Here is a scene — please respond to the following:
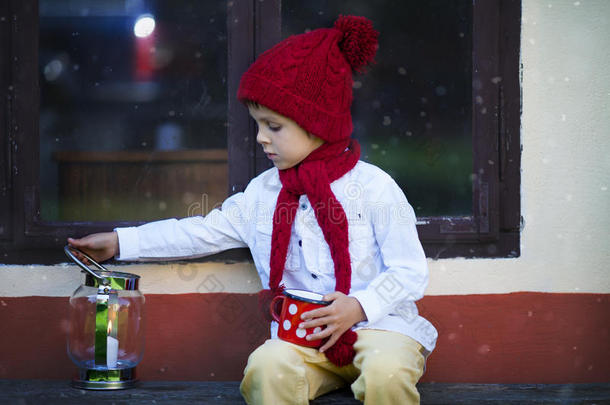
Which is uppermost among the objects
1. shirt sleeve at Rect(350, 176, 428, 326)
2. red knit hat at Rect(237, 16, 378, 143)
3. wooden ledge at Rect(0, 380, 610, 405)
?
red knit hat at Rect(237, 16, 378, 143)

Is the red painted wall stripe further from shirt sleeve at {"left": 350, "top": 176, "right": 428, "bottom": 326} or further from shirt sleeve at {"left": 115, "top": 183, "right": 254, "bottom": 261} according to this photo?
shirt sleeve at {"left": 350, "top": 176, "right": 428, "bottom": 326}

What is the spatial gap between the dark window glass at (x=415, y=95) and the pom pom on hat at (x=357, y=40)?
0.48 m

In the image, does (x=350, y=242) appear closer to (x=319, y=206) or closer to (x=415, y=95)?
(x=319, y=206)

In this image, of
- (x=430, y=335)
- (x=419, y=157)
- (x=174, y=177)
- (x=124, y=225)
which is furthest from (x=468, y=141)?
(x=124, y=225)

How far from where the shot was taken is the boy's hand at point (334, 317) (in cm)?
228

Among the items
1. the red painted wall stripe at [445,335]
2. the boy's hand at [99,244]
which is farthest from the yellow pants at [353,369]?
the boy's hand at [99,244]

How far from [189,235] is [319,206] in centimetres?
52

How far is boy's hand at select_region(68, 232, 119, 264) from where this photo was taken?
2.67 m

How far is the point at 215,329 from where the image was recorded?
112 inches

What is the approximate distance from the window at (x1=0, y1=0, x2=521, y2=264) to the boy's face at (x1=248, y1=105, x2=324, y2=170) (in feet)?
1.28

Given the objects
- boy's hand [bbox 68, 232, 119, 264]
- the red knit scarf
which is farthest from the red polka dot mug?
boy's hand [bbox 68, 232, 119, 264]

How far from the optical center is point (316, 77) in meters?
2.42

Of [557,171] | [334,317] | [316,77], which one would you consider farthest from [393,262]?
[557,171]

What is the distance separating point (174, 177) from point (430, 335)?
123 centimetres
